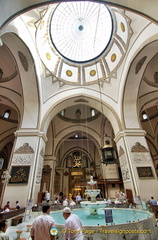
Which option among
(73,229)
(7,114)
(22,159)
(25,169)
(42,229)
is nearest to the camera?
(42,229)

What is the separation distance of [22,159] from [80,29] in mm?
10228

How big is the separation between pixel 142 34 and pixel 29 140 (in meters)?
8.44

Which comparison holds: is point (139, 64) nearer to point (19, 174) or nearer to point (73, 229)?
point (73, 229)

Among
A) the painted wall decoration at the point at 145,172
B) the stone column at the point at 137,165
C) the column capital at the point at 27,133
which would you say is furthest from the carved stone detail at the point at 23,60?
the painted wall decoration at the point at 145,172

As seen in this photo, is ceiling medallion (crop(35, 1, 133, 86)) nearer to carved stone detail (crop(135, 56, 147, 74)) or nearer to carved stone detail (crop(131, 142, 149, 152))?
carved stone detail (crop(135, 56, 147, 74))

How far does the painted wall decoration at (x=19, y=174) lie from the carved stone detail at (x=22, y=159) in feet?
0.68

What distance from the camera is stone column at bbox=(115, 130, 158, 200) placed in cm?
629

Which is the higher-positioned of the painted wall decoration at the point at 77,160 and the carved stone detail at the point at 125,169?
the painted wall decoration at the point at 77,160

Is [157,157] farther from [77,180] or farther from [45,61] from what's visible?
[45,61]

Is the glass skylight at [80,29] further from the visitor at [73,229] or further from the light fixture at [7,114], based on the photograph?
the visitor at [73,229]

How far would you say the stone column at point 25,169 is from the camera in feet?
19.6

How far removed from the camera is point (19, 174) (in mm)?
6414

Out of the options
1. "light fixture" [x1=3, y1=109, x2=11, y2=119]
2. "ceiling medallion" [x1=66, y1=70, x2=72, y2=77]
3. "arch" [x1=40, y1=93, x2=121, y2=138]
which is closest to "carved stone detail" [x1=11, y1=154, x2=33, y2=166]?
"arch" [x1=40, y1=93, x2=121, y2=138]

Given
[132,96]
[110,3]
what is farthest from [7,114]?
[110,3]
